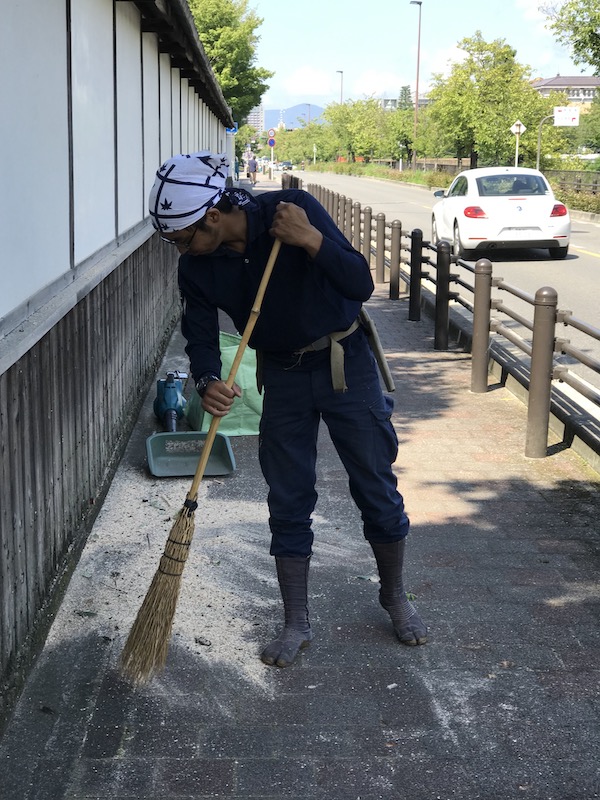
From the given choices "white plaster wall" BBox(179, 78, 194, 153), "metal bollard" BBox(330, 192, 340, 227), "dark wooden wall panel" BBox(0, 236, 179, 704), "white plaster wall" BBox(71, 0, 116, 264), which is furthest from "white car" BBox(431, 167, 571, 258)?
"white plaster wall" BBox(71, 0, 116, 264)

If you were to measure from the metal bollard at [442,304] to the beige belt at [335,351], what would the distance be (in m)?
6.63

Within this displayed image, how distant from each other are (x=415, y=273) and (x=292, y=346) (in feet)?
27.6

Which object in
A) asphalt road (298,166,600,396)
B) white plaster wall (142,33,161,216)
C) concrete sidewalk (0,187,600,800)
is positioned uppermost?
white plaster wall (142,33,161,216)

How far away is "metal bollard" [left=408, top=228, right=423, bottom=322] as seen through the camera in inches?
477

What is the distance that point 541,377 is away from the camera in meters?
6.80

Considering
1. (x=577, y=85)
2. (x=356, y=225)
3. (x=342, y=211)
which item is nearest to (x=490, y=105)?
(x=342, y=211)

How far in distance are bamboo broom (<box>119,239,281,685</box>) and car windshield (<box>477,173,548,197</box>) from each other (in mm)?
15848

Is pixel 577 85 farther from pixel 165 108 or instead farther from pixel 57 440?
pixel 57 440

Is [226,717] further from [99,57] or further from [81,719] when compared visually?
[99,57]

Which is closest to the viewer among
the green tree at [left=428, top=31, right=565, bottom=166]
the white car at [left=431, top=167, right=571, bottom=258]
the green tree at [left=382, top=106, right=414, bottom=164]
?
the white car at [left=431, top=167, right=571, bottom=258]

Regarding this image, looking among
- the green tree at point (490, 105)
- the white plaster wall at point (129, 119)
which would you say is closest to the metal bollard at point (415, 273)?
the white plaster wall at point (129, 119)

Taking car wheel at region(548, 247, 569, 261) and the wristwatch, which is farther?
car wheel at region(548, 247, 569, 261)

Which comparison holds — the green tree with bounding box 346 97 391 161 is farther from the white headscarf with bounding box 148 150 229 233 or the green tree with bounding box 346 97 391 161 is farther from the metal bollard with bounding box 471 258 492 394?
the white headscarf with bounding box 148 150 229 233

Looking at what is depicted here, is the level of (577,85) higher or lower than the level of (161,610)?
higher
